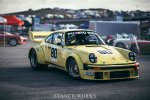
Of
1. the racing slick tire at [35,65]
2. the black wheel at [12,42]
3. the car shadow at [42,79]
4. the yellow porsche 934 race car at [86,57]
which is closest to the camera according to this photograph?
the car shadow at [42,79]

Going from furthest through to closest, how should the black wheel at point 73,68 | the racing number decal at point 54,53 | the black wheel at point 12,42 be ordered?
the black wheel at point 12,42
the racing number decal at point 54,53
the black wheel at point 73,68

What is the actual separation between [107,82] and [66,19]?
3742 inches

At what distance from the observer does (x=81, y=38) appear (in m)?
8.89

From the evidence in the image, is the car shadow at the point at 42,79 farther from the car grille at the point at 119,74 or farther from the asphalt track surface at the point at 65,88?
the car grille at the point at 119,74

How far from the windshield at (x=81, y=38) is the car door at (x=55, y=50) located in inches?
9.6

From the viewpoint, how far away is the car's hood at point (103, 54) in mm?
7770

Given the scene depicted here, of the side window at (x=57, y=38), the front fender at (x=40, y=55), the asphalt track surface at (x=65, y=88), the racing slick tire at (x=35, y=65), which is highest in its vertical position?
the side window at (x=57, y=38)

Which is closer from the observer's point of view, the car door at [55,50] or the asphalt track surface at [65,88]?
the asphalt track surface at [65,88]

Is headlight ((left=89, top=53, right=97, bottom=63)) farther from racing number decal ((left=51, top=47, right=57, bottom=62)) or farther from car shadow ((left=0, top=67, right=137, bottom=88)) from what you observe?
racing number decal ((left=51, top=47, right=57, bottom=62))

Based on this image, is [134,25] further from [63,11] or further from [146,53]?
[63,11]

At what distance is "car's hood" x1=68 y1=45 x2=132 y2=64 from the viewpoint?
777 centimetres

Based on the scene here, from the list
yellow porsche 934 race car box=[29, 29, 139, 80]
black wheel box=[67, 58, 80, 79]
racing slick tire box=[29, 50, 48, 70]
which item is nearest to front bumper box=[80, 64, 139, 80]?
yellow porsche 934 race car box=[29, 29, 139, 80]

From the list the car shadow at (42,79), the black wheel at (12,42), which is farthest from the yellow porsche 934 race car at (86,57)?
the black wheel at (12,42)

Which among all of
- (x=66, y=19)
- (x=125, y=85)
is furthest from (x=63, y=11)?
(x=125, y=85)
